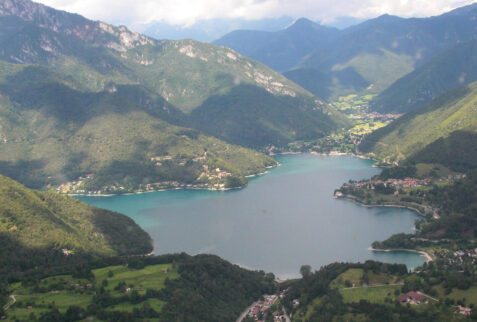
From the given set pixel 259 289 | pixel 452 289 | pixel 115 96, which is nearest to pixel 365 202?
pixel 259 289

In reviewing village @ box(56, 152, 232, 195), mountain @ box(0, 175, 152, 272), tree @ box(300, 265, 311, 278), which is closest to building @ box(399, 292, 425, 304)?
tree @ box(300, 265, 311, 278)

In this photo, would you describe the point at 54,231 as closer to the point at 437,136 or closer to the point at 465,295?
the point at 465,295

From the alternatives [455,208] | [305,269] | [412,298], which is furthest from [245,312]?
[455,208]

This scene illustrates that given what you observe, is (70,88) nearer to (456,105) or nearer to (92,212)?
(92,212)

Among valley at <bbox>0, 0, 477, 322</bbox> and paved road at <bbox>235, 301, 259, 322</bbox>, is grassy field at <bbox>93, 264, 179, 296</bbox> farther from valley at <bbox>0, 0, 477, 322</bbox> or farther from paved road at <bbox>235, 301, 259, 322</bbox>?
paved road at <bbox>235, 301, 259, 322</bbox>

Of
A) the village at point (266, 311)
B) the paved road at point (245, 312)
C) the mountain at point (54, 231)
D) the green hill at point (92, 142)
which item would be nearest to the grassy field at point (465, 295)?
the village at point (266, 311)

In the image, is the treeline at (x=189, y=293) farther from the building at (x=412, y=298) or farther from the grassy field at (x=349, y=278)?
the building at (x=412, y=298)
